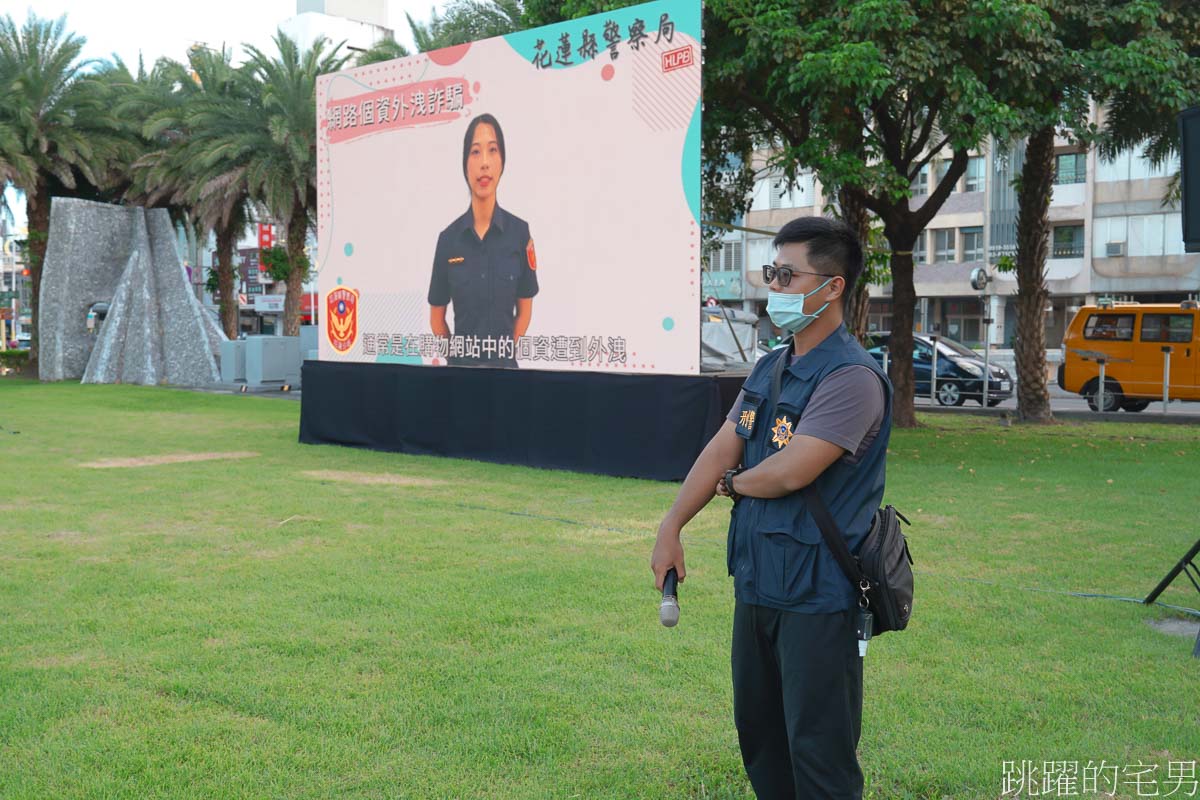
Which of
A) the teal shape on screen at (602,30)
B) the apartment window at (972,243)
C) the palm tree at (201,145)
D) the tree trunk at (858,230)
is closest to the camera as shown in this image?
the teal shape on screen at (602,30)

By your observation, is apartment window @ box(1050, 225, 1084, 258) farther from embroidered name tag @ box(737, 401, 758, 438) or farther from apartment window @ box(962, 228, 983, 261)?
embroidered name tag @ box(737, 401, 758, 438)

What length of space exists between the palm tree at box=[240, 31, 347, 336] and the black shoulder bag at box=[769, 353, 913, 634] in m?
27.6

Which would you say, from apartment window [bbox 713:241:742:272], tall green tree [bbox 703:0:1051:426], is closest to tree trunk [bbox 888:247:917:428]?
tall green tree [bbox 703:0:1051:426]

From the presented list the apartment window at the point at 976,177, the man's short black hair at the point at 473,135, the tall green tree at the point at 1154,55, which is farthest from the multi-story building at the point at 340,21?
the tall green tree at the point at 1154,55

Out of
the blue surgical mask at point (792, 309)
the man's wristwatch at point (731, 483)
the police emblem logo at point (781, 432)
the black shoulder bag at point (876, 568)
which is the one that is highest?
the blue surgical mask at point (792, 309)

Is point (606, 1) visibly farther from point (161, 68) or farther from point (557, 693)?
point (161, 68)

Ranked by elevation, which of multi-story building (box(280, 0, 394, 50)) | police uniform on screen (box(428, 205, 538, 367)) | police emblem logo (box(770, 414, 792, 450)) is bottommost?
police emblem logo (box(770, 414, 792, 450))

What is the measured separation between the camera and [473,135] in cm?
1343

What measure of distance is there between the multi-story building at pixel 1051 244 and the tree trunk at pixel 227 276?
49.9ft

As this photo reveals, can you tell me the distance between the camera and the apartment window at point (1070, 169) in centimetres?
4338

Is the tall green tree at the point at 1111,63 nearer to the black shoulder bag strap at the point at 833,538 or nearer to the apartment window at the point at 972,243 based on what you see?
the black shoulder bag strap at the point at 833,538

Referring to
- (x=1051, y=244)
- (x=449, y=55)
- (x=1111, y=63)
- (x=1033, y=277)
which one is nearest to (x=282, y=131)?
(x=449, y=55)

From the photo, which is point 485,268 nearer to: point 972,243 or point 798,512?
point 798,512

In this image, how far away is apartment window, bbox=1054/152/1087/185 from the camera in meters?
43.4
